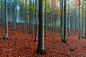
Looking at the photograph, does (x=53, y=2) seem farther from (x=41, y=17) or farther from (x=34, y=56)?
(x=34, y=56)

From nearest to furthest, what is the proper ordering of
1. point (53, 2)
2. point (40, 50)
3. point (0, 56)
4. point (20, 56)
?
point (0, 56), point (20, 56), point (40, 50), point (53, 2)

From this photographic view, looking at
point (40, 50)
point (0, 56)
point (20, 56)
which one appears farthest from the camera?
point (40, 50)

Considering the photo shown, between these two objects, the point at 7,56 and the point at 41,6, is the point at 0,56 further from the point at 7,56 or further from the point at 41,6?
the point at 41,6

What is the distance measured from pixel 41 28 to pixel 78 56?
149 inches

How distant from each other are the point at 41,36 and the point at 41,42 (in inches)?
18.4

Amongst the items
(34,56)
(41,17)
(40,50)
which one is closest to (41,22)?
(41,17)

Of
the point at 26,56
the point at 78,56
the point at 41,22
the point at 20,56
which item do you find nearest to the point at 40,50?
the point at 26,56

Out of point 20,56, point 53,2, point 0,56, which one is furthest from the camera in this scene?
point 53,2

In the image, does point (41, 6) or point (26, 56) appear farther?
point (41, 6)

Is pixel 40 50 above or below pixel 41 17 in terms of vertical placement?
below

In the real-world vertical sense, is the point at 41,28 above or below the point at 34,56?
above

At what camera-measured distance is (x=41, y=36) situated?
430 centimetres

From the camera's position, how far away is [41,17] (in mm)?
4320

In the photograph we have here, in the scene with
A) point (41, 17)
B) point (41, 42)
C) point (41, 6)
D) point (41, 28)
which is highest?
point (41, 6)
